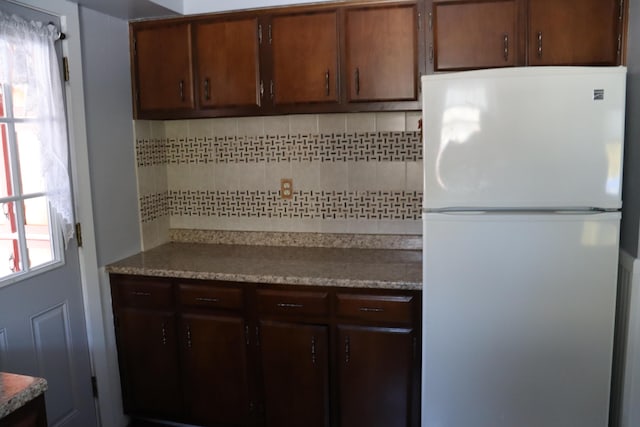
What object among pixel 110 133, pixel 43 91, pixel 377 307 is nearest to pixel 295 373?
pixel 377 307

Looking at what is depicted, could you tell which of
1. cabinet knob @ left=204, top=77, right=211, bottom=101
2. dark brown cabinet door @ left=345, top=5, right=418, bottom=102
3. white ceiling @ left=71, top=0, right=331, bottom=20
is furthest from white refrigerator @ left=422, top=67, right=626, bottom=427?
cabinet knob @ left=204, top=77, right=211, bottom=101

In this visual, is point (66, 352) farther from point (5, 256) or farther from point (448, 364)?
point (448, 364)

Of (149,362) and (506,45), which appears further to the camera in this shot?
(149,362)

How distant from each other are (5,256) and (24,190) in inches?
11.1

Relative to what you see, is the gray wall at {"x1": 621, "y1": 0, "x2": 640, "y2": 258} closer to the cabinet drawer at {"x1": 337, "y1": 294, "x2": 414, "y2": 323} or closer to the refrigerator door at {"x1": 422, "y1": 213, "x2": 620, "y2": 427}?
the refrigerator door at {"x1": 422, "y1": 213, "x2": 620, "y2": 427}

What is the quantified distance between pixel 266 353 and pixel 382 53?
1493mm

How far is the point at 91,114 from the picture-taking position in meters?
2.53

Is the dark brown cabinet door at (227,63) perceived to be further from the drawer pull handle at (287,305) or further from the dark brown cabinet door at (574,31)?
the dark brown cabinet door at (574,31)

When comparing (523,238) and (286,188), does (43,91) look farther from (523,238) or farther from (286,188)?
(523,238)

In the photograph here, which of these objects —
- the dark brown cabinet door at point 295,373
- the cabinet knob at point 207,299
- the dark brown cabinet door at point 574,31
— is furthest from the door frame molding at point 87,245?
the dark brown cabinet door at point 574,31

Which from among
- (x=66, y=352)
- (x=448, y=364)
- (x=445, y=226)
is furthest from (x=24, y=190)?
(x=448, y=364)

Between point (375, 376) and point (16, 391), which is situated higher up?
point (16, 391)

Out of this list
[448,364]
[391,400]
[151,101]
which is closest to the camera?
[448,364]

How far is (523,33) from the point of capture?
230cm
